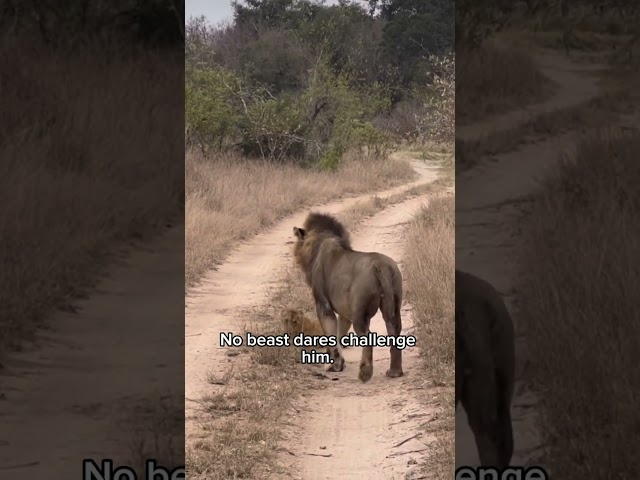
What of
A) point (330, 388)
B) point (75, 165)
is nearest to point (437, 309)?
point (330, 388)

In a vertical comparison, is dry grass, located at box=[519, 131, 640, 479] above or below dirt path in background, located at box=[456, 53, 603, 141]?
below

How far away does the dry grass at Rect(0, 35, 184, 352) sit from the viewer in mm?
7496

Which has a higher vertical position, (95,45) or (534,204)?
(95,45)

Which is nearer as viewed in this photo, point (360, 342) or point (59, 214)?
point (360, 342)

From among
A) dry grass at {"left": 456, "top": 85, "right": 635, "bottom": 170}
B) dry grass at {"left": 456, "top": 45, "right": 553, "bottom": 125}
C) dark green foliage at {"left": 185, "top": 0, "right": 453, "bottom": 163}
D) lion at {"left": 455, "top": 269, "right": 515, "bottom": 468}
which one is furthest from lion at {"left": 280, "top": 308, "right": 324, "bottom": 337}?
dry grass at {"left": 456, "top": 45, "right": 553, "bottom": 125}

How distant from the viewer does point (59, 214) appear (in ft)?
→ 29.1

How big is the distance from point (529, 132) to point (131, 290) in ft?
27.1

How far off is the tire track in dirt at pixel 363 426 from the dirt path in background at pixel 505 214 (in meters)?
0.41

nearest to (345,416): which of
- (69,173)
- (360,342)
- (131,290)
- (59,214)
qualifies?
(360,342)

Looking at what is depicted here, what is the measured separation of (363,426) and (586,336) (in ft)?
3.80

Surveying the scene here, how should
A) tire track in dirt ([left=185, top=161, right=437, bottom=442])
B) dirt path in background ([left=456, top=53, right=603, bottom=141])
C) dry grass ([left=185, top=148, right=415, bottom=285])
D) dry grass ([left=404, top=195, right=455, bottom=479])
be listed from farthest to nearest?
dirt path in background ([left=456, top=53, right=603, bottom=141]) < dry grass ([left=185, top=148, right=415, bottom=285]) < tire track in dirt ([left=185, top=161, right=437, bottom=442]) < dry grass ([left=404, top=195, right=455, bottom=479])

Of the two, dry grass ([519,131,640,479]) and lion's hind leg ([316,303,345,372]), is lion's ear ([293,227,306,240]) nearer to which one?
lion's hind leg ([316,303,345,372])

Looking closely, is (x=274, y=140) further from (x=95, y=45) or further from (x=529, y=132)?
(x=529, y=132)

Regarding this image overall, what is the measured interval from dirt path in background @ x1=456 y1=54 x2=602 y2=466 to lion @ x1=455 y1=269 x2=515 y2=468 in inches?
12.3
